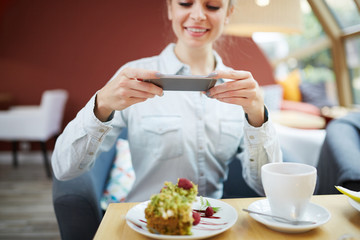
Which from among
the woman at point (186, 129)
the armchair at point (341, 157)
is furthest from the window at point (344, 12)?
the woman at point (186, 129)

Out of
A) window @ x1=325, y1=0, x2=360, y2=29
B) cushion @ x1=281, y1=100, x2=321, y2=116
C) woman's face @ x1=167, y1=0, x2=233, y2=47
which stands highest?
window @ x1=325, y1=0, x2=360, y2=29

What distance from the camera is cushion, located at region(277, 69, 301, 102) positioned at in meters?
5.72

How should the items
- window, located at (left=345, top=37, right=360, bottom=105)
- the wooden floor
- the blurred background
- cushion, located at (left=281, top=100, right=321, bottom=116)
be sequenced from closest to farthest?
the wooden floor → the blurred background → cushion, located at (left=281, top=100, right=321, bottom=116) → window, located at (left=345, top=37, right=360, bottom=105)

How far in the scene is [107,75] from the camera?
5.05 meters

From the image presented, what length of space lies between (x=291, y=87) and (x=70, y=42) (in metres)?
3.35

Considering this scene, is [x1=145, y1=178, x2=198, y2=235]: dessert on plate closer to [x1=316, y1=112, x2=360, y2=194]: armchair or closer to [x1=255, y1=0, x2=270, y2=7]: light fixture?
[x1=316, y1=112, x2=360, y2=194]: armchair

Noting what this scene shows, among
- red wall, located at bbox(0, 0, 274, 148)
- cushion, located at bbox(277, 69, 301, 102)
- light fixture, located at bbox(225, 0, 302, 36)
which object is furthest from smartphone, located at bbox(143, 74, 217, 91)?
cushion, located at bbox(277, 69, 301, 102)

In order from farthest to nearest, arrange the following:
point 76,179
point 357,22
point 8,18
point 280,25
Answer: point 357,22 → point 8,18 → point 280,25 → point 76,179

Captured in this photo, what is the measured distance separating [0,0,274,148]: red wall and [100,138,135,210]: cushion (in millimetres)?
3311

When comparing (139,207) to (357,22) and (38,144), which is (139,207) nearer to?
(38,144)

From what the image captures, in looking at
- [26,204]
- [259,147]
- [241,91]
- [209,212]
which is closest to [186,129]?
[259,147]

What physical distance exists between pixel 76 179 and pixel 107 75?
12.9 feet

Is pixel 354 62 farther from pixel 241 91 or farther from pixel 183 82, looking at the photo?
pixel 183 82

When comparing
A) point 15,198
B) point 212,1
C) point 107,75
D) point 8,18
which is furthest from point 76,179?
point 8,18
